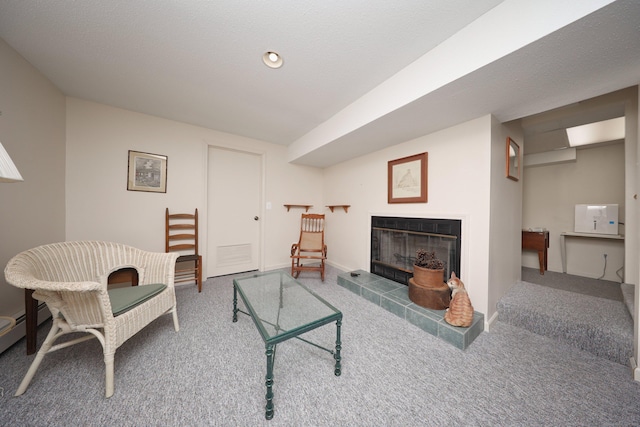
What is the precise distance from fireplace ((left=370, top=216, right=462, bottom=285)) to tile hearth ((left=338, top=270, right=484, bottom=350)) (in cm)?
18

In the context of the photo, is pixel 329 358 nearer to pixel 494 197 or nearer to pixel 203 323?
pixel 203 323

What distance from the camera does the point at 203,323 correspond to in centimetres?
189

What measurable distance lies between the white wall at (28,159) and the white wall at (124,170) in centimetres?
13

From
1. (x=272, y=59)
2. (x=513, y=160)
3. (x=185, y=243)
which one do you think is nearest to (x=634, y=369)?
(x=513, y=160)

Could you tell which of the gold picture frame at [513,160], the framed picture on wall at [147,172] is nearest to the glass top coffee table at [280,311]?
the framed picture on wall at [147,172]

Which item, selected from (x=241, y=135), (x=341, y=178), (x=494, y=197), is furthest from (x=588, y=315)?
(x=241, y=135)

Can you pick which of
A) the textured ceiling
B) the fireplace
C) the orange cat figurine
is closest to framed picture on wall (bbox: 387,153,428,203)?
the fireplace

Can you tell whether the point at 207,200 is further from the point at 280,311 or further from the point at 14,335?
the point at 280,311

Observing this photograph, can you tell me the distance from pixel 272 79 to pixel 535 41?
5.91ft

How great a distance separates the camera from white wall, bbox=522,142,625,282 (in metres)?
2.83

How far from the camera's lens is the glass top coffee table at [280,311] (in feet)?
3.63

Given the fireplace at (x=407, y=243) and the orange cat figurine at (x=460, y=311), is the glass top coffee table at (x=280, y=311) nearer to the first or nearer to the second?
the orange cat figurine at (x=460, y=311)

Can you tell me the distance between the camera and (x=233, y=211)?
3.31m

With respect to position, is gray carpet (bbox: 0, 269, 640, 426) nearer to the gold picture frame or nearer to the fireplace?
the fireplace
